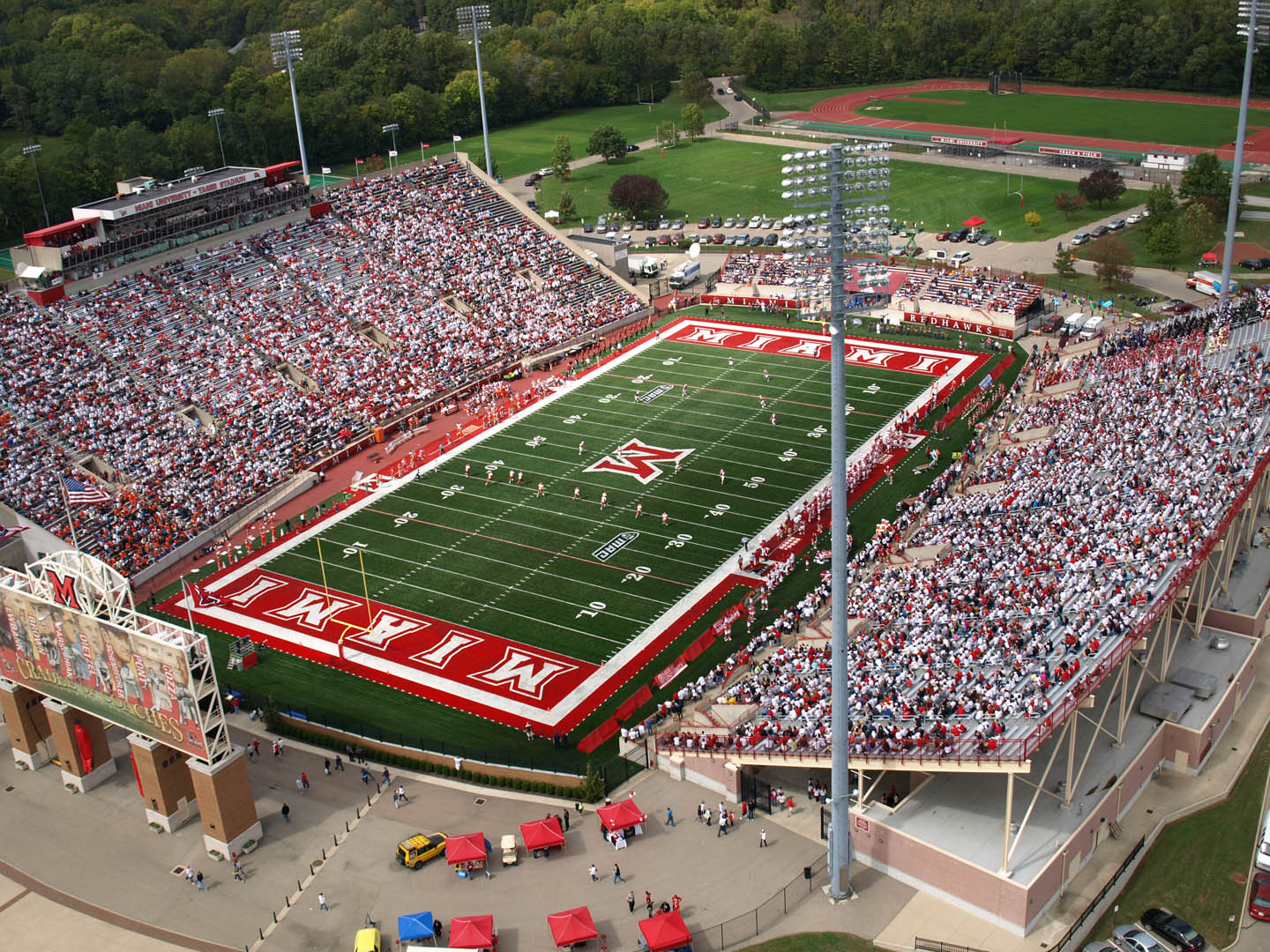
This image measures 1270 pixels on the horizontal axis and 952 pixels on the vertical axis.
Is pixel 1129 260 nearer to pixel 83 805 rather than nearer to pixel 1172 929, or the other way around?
pixel 1172 929

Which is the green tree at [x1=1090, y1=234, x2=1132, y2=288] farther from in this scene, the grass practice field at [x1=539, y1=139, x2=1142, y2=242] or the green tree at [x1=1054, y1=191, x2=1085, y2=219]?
the green tree at [x1=1054, y1=191, x2=1085, y2=219]

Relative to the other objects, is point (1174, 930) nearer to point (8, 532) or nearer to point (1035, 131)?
point (8, 532)

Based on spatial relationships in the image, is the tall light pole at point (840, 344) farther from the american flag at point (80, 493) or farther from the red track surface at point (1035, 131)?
the red track surface at point (1035, 131)

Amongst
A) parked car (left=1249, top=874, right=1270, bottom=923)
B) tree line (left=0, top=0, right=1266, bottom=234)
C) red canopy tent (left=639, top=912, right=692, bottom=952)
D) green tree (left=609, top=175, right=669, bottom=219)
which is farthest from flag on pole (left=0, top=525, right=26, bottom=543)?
green tree (left=609, top=175, right=669, bottom=219)

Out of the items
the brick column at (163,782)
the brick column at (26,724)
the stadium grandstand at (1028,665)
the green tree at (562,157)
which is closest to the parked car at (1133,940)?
the stadium grandstand at (1028,665)

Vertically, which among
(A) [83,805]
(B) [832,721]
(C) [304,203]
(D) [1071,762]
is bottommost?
(A) [83,805]

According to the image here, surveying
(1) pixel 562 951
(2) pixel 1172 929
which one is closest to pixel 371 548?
(1) pixel 562 951
